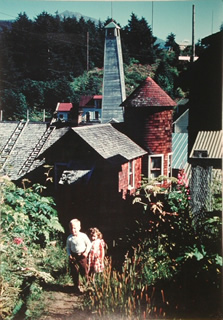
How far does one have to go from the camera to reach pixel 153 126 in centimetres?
432

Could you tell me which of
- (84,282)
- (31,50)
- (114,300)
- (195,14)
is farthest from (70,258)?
(195,14)

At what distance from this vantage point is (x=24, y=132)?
4.72 m

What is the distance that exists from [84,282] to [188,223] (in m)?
1.45

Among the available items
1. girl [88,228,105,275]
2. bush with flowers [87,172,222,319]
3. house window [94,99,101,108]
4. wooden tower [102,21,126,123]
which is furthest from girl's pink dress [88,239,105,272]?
house window [94,99,101,108]

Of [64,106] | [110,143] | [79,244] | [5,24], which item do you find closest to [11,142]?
[64,106]

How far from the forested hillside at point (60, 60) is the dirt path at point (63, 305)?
217 cm

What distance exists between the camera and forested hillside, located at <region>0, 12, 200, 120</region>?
3.72 metres

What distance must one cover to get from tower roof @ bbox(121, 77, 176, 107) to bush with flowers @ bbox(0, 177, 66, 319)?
1792 mm

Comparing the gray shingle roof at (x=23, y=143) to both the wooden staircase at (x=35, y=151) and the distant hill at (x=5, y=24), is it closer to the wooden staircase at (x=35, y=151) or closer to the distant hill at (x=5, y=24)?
the wooden staircase at (x=35, y=151)

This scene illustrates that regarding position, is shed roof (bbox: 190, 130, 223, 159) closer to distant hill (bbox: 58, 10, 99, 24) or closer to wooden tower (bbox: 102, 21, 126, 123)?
wooden tower (bbox: 102, 21, 126, 123)

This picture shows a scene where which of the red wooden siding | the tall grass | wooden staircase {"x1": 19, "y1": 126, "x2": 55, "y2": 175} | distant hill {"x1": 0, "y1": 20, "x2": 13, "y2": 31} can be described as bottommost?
the tall grass

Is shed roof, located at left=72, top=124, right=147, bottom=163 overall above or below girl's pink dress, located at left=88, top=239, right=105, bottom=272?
above

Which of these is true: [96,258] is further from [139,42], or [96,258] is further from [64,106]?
[139,42]

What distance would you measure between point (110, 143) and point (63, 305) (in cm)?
214
